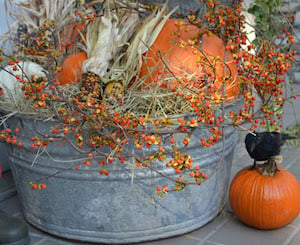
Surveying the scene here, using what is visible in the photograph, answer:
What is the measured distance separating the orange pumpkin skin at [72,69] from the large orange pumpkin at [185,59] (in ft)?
0.86

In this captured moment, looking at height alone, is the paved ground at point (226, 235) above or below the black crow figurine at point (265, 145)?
below

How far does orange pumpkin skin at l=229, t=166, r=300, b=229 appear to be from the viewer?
1968 mm

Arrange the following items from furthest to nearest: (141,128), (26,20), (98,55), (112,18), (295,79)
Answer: (295,79) < (26,20) < (112,18) < (98,55) < (141,128)

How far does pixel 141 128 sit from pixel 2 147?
1162 mm

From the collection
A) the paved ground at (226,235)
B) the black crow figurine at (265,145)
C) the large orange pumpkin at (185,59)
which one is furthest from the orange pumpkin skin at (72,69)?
the black crow figurine at (265,145)

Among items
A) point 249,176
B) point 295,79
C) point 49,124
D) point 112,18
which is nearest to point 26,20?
point 112,18

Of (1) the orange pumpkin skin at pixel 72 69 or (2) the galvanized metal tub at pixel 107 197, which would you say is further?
(1) the orange pumpkin skin at pixel 72 69

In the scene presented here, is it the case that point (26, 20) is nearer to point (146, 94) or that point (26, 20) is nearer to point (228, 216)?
point (146, 94)

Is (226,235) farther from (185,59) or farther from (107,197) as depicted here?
(185,59)

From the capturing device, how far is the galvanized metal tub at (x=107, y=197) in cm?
181

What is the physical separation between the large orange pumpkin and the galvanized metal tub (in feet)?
0.68

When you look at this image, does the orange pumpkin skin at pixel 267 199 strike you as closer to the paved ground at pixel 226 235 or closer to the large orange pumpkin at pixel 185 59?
the paved ground at pixel 226 235

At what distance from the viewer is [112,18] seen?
2.09 metres

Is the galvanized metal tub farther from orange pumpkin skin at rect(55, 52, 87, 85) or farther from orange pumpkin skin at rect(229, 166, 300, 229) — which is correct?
orange pumpkin skin at rect(55, 52, 87, 85)
